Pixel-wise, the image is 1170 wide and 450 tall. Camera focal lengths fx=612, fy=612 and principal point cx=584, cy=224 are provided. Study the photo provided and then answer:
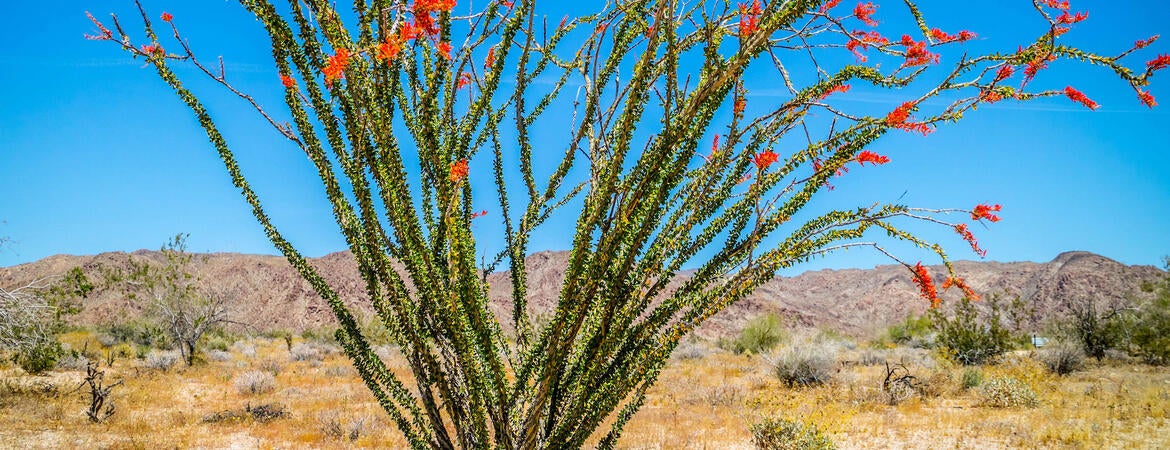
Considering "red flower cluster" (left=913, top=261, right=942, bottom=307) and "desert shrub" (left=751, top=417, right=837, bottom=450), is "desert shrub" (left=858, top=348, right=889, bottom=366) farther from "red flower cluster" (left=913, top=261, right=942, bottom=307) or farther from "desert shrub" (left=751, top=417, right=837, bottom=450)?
"red flower cluster" (left=913, top=261, right=942, bottom=307)

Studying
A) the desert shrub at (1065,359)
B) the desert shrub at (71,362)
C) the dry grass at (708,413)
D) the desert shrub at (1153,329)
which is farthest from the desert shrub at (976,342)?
the desert shrub at (71,362)

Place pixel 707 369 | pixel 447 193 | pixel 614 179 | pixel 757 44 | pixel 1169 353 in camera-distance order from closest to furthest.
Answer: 1. pixel 757 44
2. pixel 614 179
3. pixel 447 193
4. pixel 1169 353
5. pixel 707 369

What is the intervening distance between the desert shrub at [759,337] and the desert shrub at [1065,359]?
8912 millimetres

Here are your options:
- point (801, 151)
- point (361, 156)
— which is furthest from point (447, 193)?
point (801, 151)

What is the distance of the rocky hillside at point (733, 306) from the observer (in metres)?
44.6

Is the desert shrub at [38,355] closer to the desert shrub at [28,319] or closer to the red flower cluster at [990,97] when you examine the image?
the desert shrub at [28,319]

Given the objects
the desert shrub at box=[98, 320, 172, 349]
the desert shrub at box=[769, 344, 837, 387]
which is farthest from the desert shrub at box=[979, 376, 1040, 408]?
the desert shrub at box=[98, 320, 172, 349]

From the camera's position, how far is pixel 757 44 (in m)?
2.00

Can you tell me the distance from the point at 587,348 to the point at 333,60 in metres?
1.43

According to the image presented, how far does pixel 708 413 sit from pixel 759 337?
13.2 metres

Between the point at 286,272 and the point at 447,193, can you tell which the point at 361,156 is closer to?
the point at 447,193

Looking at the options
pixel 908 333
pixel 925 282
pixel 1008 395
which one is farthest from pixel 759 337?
pixel 925 282

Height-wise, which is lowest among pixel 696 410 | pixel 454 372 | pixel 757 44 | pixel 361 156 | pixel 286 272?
pixel 696 410

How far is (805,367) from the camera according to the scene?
14.2 meters
